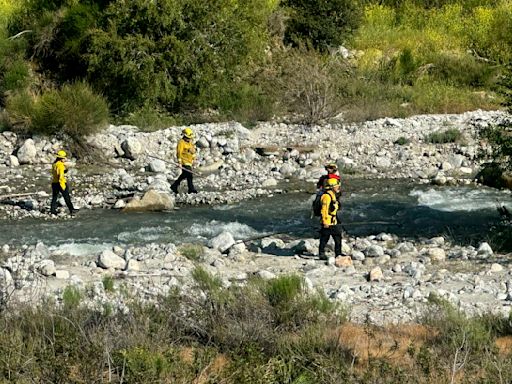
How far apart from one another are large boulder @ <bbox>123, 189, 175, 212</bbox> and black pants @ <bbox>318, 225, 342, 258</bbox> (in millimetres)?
4932

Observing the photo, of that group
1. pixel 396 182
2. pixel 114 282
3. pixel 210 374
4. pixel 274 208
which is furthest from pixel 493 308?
pixel 396 182

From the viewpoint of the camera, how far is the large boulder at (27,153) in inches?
872

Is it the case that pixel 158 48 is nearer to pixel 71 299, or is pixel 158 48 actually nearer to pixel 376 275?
pixel 376 275

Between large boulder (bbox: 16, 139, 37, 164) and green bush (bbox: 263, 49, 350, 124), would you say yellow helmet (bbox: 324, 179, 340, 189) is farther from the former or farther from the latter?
green bush (bbox: 263, 49, 350, 124)

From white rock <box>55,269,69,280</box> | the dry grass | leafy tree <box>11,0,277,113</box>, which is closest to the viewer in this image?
the dry grass

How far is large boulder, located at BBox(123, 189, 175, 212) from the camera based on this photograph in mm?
17703

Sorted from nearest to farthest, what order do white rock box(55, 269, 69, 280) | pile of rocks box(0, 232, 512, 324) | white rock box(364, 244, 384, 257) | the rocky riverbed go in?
pile of rocks box(0, 232, 512, 324), the rocky riverbed, white rock box(55, 269, 69, 280), white rock box(364, 244, 384, 257)

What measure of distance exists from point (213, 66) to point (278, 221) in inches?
417

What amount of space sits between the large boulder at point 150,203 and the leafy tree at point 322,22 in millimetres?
15272

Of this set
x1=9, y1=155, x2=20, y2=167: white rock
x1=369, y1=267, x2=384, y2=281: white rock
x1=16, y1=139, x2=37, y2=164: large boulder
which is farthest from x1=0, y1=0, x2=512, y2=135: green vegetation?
x1=369, y1=267, x2=384, y2=281: white rock

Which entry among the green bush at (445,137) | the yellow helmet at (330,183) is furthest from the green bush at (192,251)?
the green bush at (445,137)

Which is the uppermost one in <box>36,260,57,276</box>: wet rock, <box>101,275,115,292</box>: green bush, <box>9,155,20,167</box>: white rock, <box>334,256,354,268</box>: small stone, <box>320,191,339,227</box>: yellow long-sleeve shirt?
<box>9,155,20,167</box>: white rock

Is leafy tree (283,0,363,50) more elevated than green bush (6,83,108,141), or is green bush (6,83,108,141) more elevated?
leafy tree (283,0,363,50)

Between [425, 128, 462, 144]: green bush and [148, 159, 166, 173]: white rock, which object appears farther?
[425, 128, 462, 144]: green bush
